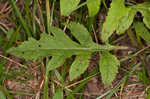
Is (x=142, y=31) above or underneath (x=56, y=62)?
above

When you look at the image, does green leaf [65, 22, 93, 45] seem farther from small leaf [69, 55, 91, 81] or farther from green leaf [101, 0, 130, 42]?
green leaf [101, 0, 130, 42]

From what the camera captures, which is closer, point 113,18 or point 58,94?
point 113,18

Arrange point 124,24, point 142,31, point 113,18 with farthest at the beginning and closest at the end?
point 142,31 → point 124,24 → point 113,18

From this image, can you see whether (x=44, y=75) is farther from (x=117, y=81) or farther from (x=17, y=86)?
(x=117, y=81)

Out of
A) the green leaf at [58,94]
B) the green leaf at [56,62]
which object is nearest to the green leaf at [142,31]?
the green leaf at [56,62]

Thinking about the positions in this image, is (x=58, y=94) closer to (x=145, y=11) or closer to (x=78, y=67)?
(x=78, y=67)

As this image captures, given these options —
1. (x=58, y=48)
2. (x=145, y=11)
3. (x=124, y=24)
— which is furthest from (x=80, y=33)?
(x=145, y=11)
